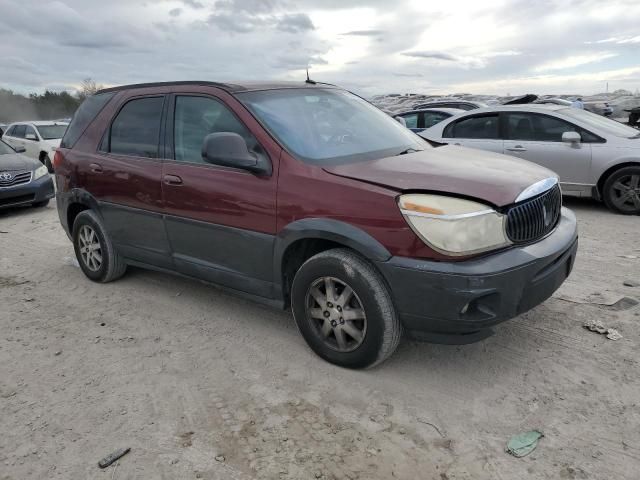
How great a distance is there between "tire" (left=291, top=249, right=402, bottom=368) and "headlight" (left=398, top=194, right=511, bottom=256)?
1.33 feet

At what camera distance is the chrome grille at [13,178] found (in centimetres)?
901

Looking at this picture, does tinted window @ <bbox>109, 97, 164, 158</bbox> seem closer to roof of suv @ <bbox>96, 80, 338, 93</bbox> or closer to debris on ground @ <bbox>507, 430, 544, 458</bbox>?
roof of suv @ <bbox>96, 80, 338, 93</bbox>

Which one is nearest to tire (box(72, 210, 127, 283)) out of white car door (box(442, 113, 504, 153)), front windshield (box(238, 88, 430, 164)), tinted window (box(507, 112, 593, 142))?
front windshield (box(238, 88, 430, 164))

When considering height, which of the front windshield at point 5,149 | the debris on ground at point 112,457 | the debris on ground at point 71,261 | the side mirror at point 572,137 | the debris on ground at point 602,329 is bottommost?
the debris on ground at point 112,457

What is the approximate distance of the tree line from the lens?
152ft

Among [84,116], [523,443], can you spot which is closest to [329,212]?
[523,443]

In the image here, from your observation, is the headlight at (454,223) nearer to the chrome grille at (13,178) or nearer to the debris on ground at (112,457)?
the debris on ground at (112,457)

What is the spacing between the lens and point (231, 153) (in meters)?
3.38

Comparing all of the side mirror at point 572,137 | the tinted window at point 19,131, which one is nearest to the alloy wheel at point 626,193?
the side mirror at point 572,137

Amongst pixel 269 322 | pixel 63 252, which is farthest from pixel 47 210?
pixel 269 322

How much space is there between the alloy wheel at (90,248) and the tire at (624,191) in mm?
6436

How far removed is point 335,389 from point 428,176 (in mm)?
1373

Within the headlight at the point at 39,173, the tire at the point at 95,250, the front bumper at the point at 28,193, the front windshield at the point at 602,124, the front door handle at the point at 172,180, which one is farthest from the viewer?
the headlight at the point at 39,173

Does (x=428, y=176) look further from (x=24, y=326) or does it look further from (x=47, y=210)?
(x=47, y=210)
